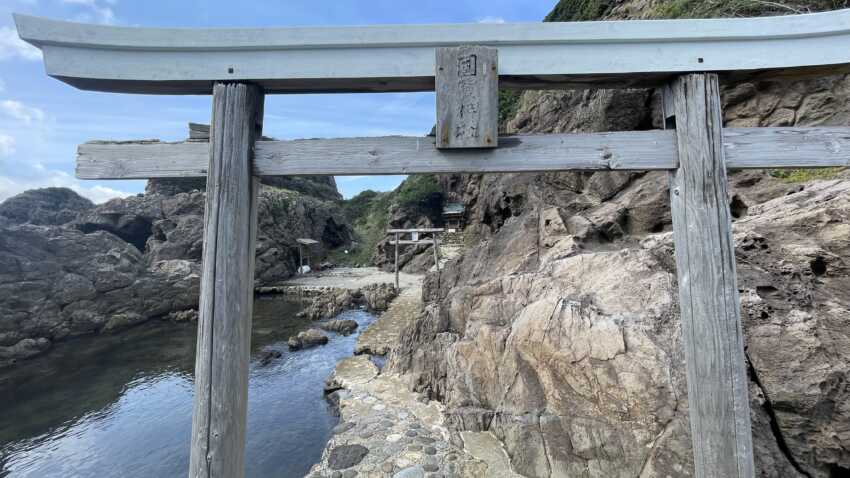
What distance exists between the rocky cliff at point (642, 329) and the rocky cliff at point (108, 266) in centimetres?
1709

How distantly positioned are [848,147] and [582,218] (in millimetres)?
3867

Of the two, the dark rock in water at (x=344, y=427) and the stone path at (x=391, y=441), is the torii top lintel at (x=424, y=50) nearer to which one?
the stone path at (x=391, y=441)

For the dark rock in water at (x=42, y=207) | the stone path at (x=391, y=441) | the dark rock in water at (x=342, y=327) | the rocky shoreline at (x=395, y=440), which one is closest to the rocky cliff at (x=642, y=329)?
the rocky shoreline at (x=395, y=440)

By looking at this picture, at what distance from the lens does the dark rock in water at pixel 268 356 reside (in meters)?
11.1

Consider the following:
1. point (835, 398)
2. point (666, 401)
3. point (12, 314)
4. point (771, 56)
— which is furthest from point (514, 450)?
point (12, 314)

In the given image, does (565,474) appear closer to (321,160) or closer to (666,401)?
(666,401)

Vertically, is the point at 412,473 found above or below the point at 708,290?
below

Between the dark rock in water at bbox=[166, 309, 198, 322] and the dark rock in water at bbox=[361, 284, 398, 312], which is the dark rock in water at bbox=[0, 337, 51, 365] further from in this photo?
the dark rock in water at bbox=[361, 284, 398, 312]

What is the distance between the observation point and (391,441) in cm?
544

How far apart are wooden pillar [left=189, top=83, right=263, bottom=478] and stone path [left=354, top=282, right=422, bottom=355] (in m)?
7.91

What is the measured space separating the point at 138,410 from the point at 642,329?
1078 cm

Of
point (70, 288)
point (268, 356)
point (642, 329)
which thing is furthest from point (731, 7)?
point (70, 288)

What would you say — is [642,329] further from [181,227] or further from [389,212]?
[389,212]

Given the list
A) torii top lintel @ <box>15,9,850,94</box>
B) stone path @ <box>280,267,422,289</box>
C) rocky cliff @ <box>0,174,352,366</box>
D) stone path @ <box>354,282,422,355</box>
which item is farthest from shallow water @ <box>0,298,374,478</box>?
stone path @ <box>280,267,422,289</box>
